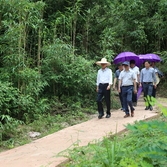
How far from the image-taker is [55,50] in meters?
8.53

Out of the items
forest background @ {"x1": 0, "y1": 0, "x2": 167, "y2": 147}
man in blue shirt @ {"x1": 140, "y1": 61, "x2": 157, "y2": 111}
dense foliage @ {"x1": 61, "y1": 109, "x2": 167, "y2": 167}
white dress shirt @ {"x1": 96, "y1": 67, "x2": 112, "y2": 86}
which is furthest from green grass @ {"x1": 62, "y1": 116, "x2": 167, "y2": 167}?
man in blue shirt @ {"x1": 140, "y1": 61, "x2": 157, "y2": 111}

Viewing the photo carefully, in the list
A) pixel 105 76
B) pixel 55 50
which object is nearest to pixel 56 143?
pixel 105 76

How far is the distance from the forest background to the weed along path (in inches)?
26.3

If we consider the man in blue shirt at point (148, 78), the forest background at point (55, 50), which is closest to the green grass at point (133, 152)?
the forest background at point (55, 50)

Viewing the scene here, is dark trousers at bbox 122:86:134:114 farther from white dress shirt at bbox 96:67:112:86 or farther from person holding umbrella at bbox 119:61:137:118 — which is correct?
white dress shirt at bbox 96:67:112:86

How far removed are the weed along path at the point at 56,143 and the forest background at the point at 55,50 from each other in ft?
2.19

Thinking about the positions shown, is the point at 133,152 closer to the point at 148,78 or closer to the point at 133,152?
the point at 133,152

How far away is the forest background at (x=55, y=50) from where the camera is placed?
6.82 metres

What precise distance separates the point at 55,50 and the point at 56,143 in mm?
3938

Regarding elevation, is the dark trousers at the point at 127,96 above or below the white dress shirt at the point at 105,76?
below

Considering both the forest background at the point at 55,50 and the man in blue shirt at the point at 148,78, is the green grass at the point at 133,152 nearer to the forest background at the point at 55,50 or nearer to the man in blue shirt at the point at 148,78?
the forest background at the point at 55,50

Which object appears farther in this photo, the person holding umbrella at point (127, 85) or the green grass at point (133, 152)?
the person holding umbrella at point (127, 85)

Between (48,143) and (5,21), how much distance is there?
326 cm

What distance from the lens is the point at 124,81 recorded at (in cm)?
705
